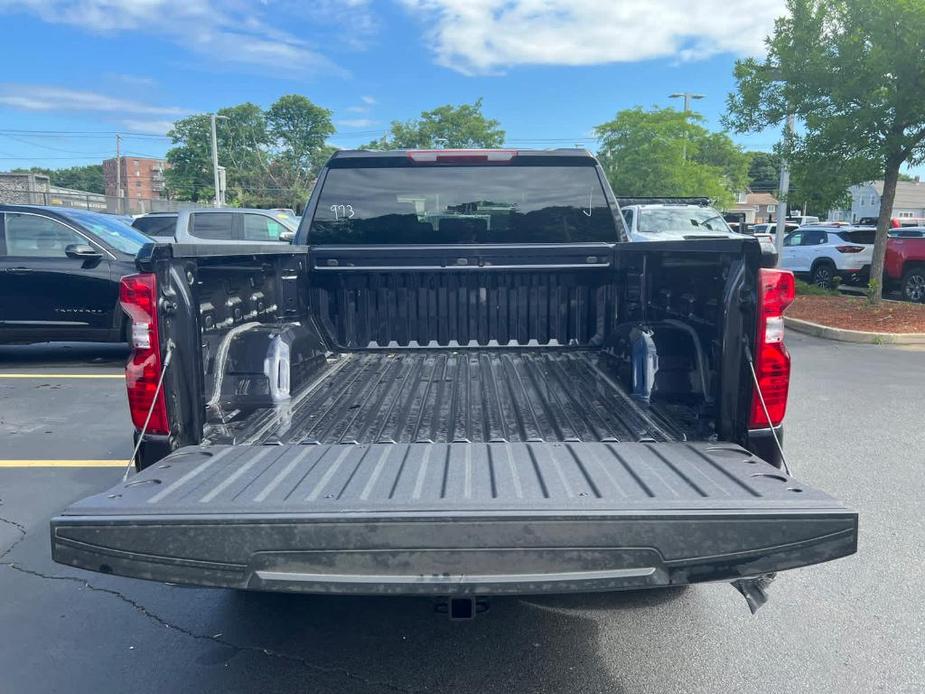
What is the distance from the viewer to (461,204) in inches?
182

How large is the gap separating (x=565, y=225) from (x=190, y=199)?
6651 cm

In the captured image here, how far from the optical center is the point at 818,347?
10883mm

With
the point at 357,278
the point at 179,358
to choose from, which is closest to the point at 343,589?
the point at 179,358

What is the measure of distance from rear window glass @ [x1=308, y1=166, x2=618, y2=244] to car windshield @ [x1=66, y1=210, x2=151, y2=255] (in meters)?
4.99

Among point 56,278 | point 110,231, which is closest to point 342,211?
point 56,278

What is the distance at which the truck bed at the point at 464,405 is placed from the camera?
310 cm

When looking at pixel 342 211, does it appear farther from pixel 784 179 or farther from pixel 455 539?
pixel 784 179

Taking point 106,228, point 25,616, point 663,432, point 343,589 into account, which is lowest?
point 25,616

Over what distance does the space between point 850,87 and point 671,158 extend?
12255mm

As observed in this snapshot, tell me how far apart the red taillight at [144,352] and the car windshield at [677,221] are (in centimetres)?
1178

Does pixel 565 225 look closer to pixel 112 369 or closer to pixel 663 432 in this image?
pixel 663 432

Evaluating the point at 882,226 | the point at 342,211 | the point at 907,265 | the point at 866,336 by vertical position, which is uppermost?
the point at 882,226

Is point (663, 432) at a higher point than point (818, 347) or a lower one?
higher

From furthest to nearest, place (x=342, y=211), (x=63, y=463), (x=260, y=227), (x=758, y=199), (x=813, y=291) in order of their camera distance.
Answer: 1. (x=758, y=199)
2. (x=813, y=291)
3. (x=260, y=227)
4. (x=63, y=463)
5. (x=342, y=211)
